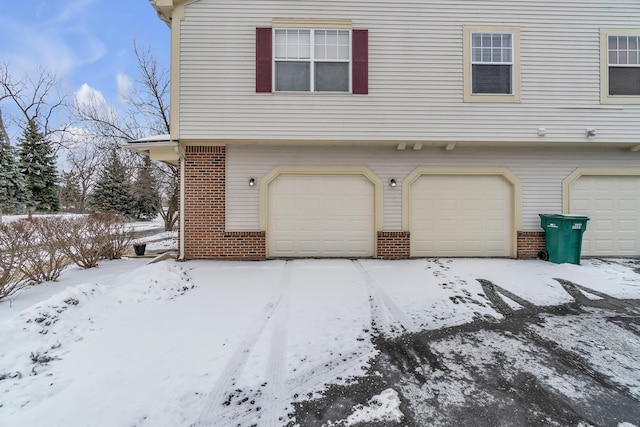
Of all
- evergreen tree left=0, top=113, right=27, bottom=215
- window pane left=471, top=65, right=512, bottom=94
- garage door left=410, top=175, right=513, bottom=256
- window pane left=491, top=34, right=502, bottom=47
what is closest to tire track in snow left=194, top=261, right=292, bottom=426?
garage door left=410, top=175, right=513, bottom=256

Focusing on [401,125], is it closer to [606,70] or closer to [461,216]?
[461,216]

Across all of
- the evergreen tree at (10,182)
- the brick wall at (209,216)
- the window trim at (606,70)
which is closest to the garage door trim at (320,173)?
the brick wall at (209,216)

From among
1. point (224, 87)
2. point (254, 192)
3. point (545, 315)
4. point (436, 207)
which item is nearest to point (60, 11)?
point (224, 87)

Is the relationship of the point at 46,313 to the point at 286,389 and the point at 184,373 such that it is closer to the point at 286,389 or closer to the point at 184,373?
the point at 184,373

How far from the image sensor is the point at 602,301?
15.6 ft

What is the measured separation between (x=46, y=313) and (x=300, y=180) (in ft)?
16.7

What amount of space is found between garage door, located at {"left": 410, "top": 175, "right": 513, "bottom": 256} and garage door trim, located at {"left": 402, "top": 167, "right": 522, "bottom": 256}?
0.32 feet

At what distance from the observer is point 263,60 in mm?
6688

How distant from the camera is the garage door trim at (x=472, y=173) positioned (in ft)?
23.9

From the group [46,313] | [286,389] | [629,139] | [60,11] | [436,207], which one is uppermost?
[60,11]

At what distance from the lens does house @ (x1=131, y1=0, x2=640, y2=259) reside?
6.72m

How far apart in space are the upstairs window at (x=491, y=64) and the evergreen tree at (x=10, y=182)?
28.5m

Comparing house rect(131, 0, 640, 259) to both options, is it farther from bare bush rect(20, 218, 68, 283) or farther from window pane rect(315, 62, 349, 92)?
bare bush rect(20, 218, 68, 283)

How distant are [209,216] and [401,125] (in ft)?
16.4
